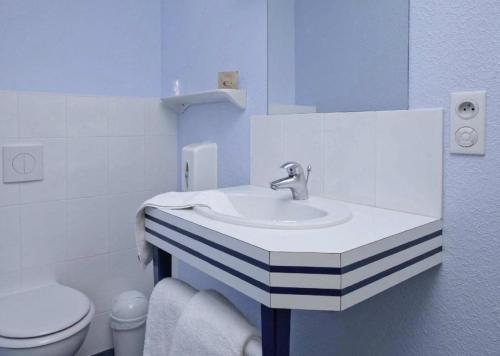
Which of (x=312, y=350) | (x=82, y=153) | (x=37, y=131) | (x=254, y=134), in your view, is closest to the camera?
(x=312, y=350)

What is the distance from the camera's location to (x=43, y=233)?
1.72m

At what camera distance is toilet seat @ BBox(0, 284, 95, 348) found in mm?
1312

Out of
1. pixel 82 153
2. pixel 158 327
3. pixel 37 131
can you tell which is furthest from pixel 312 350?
pixel 37 131

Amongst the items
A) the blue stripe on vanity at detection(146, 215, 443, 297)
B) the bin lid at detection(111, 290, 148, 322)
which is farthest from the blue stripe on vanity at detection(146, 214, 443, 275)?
the bin lid at detection(111, 290, 148, 322)

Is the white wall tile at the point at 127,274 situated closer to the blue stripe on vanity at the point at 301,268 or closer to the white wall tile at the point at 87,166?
the white wall tile at the point at 87,166

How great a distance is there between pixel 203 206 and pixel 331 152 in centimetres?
43

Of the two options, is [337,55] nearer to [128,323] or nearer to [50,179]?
[50,179]

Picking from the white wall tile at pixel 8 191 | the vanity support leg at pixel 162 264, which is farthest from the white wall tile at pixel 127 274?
the vanity support leg at pixel 162 264

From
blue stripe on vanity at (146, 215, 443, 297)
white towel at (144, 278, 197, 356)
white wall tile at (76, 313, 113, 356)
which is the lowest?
white wall tile at (76, 313, 113, 356)

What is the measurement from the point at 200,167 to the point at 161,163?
15.8 inches

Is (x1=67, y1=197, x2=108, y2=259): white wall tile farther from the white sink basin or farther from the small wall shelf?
the white sink basin

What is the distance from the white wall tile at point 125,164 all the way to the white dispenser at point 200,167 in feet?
1.08

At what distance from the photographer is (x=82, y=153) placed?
1811mm

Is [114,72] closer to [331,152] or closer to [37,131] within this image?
[37,131]
